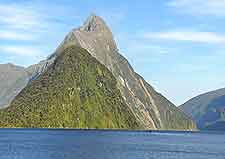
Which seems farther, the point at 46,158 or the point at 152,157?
the point at 152,157

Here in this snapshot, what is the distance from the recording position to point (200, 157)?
567ft

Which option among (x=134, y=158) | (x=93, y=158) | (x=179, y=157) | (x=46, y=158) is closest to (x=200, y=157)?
(x=179, y=157)

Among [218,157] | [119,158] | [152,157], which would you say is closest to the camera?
[119,158]

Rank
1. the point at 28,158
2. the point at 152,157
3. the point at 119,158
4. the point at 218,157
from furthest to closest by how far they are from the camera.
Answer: the point at 218,157, the point at 152,157, the point at 119,158, the point at 28,158

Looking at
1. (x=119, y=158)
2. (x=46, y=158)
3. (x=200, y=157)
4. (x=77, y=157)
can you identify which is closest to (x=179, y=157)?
(x=200, y=157)

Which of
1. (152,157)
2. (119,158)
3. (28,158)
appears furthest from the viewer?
(152,157)

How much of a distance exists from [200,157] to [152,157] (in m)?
19.7

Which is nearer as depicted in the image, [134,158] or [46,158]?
[46,158]

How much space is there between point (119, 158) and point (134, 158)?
5677 millimetres

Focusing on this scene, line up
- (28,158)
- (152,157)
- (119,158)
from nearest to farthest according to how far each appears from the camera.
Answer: (28,158), (119,158), (152,157)

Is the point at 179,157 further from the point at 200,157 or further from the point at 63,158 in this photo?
the point at 63,158

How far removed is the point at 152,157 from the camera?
163m

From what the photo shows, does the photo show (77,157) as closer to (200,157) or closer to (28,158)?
(28,158)

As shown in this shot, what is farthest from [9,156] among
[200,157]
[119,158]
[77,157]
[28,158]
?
[200,157]
